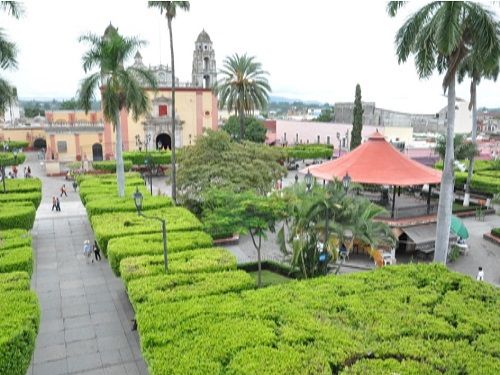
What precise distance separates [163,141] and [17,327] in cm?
4325

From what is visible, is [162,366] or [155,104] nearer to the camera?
[162,366]

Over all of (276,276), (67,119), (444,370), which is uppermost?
(67,119)

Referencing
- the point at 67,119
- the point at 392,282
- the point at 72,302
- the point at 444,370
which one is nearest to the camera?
the point at 444,370

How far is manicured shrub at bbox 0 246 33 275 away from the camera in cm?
1315

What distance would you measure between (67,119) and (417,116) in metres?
53.8

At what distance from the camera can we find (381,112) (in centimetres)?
6525

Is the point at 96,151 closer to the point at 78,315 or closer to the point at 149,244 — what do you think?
the point at 149,244

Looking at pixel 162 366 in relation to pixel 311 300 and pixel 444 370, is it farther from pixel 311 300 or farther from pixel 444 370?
pixel 444 370

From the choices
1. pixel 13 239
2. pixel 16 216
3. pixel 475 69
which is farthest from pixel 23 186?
pixel 475 69

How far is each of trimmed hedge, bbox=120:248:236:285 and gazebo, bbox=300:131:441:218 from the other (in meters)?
10.2

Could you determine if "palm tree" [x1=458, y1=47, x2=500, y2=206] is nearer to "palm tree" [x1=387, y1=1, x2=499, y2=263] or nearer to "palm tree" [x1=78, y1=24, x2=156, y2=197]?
"palm tree" [x1=387, y1=1, x2=499, y2=263]

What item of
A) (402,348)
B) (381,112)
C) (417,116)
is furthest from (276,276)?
(417,116)

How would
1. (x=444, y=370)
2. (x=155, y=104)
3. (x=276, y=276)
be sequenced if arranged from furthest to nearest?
(x=155, y=104) < (x=276, y=276) < (x=444, y=370)

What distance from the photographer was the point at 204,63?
55.8 metres
